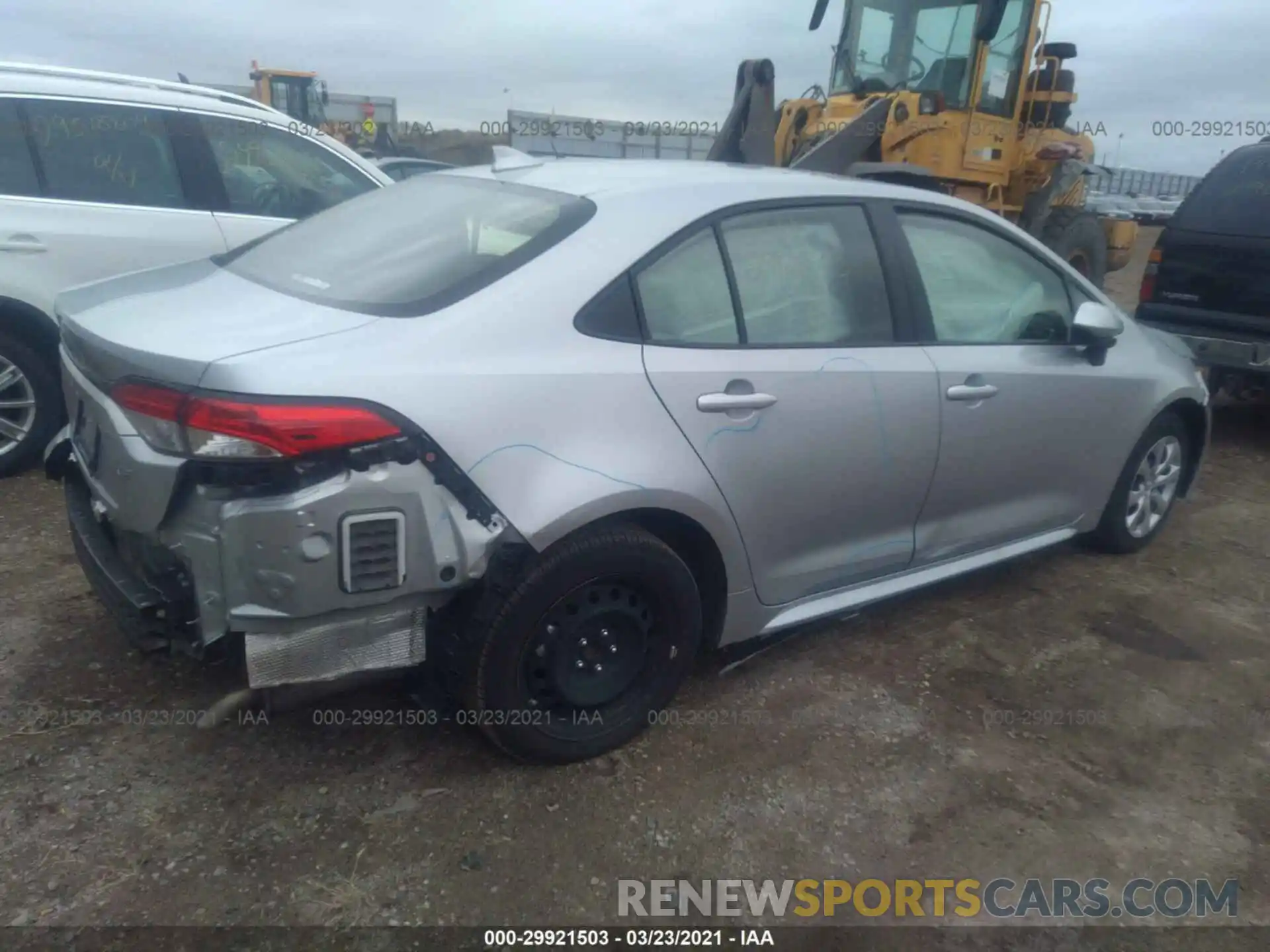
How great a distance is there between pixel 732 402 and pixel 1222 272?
5030mm

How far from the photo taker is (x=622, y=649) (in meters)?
2.81

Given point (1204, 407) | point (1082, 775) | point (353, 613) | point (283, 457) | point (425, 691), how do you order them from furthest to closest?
1. point (1204, 407)
2. point (1082, 775)
3. point (425, 691)
4. point (353, 613)
5. point (283, 457)

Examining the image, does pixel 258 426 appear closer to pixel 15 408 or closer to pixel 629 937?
pixel 629 937

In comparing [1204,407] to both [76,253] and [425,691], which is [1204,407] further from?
[76,253]

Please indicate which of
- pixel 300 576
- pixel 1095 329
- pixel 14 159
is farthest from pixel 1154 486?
pixel 14 159

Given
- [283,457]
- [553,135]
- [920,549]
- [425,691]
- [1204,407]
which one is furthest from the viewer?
[553,135]

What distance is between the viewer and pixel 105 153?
469 cm

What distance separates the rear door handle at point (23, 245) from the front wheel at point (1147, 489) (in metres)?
4.83

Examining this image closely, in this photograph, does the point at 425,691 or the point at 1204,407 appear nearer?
the point at 425,691

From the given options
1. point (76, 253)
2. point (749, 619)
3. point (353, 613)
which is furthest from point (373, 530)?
point (76, 253)

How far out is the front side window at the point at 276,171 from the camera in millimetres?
5000

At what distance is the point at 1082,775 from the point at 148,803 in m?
2.61

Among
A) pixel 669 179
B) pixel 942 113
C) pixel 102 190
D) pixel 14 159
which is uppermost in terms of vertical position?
pixel 942 113

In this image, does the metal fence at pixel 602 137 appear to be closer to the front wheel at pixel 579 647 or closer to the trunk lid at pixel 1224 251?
the trunk lid at pixel 1224 251
